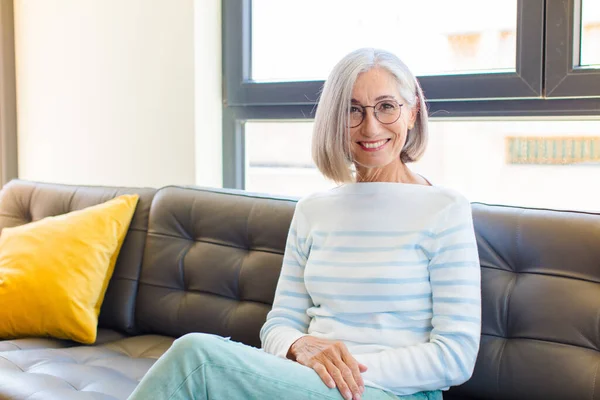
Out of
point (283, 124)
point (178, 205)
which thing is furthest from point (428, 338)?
point (283, 124)

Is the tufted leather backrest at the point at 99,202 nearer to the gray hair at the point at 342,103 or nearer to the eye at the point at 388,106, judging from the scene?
the gray hair at the point at 342,103

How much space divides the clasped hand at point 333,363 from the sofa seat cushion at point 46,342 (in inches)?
34.6

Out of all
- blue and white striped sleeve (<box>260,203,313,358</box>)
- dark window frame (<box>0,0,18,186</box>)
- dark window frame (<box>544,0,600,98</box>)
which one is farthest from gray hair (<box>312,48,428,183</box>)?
dark window frame (<box>0,0,18,186</box>)

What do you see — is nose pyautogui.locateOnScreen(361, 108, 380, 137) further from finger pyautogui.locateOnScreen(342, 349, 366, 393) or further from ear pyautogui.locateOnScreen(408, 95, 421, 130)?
finger pyautogui.locateOnScreen(342, 349, 366, 393)

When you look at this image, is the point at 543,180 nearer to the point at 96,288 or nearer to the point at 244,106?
the point at 244,106

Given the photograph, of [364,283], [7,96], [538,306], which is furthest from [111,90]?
[538,306]

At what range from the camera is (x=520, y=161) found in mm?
2197

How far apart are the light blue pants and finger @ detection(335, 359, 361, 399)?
0.07m

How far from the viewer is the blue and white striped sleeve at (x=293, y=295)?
5.62 feet

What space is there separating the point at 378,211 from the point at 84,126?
68.7 inches

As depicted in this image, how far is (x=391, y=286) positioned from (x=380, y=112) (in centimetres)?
39

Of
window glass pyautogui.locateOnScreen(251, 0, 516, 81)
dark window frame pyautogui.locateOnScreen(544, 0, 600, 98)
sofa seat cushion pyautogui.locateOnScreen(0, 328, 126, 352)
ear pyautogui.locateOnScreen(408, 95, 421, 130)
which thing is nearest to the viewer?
ear pyautogui.locateOnScreen(408, 95, 421, 130)

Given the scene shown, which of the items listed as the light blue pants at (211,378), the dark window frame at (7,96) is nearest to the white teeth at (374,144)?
the light blue pants at (211,378)

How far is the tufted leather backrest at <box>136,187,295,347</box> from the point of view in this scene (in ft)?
6.66
